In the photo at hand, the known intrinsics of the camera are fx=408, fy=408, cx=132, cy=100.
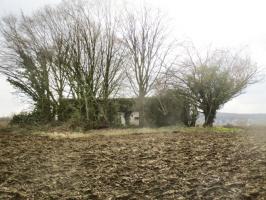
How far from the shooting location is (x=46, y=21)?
30.0m

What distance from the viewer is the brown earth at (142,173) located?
20.7ft

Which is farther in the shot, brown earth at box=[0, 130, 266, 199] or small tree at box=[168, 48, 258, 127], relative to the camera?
small tree at box=[168, 48, 258, 127]

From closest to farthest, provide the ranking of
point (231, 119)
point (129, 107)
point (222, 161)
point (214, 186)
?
point (214, 186) < point (222, 161) < point (231, 119) < point (129, 107)

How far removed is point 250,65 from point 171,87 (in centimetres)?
588

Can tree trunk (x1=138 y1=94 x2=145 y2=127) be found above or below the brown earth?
above

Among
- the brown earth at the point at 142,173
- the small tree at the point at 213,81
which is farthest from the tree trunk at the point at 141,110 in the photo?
the brown earth at the point at 142,173

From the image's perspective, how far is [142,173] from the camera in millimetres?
7773

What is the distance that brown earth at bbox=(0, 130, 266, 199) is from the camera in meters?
6.31

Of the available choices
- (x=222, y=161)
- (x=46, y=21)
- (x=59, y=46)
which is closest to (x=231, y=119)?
(x=59, y=46)

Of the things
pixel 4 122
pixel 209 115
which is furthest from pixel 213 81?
pixel 4 122

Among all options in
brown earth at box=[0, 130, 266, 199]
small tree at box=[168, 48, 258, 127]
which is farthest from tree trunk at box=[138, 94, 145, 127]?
brown earth at box=[0, 130, 266, 199]

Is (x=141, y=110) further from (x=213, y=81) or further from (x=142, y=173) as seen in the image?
(x=142, y=173)

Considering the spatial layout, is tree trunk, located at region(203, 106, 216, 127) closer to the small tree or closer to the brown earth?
the small tree

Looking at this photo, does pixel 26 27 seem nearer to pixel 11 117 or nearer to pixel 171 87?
pixel 11 117
